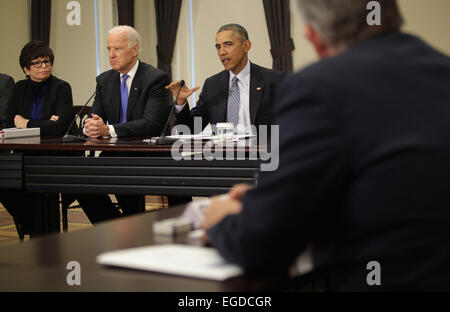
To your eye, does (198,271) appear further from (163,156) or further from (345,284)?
(163,156)

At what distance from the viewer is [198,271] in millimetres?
1104

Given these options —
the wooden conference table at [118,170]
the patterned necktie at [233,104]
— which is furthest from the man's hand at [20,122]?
the patterned necktie at [233,104]

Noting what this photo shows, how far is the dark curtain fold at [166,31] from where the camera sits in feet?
24.6

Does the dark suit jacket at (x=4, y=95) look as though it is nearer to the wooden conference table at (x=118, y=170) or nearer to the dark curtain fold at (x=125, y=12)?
the wooden conference table at (x=118, y=170)

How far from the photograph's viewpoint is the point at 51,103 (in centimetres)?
470

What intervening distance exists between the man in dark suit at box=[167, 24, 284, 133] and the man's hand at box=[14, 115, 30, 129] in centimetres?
113

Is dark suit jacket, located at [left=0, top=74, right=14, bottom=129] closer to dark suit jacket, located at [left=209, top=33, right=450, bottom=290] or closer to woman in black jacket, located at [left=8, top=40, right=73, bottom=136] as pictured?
woman in black jacket, located at [left=8, top=40, right=73, bottom=136]

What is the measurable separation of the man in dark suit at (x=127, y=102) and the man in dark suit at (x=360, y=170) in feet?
10.2

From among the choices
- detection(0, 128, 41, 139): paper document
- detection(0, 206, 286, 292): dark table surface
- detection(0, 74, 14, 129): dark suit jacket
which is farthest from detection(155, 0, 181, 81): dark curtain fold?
detection(0, 206, 286, 292): dark table surface

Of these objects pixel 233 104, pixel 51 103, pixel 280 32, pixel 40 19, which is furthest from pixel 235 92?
pixel 40 19

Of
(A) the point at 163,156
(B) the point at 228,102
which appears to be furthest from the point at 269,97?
(A) the point at 163,156

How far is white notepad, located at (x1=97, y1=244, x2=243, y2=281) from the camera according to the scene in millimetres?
1105
